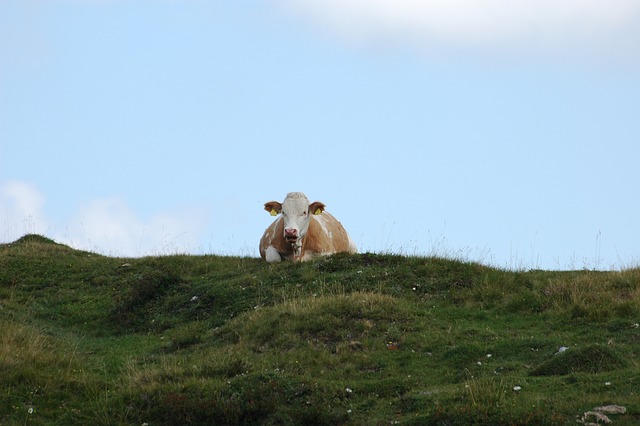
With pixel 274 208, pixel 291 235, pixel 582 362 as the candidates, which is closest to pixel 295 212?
pixel 274 208

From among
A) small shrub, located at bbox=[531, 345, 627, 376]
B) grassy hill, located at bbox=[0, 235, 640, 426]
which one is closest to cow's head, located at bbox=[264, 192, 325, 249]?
grassy hill, located at bbox=[0, 235, 640, 426]

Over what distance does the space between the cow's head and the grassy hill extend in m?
1.33

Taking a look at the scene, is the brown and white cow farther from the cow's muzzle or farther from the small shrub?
the small shrub

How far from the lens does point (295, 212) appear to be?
24.4 metres

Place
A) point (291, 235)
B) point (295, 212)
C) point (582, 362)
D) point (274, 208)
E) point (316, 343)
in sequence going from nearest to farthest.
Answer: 1. point (582, 362)
2. point (316, 343)
3. point (291, 235)
4. point (295, 212)
5. point (274, 208)

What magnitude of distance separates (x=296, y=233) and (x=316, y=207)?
1.92m

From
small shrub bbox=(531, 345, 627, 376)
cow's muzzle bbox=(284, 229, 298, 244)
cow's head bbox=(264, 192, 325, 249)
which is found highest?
cow's head bbox=(264, 192, 325, 249)

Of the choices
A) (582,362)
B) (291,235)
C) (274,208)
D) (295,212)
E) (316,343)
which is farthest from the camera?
(274,208)

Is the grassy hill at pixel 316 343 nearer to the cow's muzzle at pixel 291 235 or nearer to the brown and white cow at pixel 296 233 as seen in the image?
the brown and white cow at pixel 296 233

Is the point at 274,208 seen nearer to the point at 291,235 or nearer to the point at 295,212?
the point at 295,212

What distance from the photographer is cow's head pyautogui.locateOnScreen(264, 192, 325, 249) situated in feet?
77.4

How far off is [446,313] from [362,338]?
8.48ft

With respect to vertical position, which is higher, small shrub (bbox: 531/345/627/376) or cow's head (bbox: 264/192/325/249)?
cow's head (bbox: 264/192/325/249)

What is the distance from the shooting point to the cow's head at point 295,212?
2358cm
